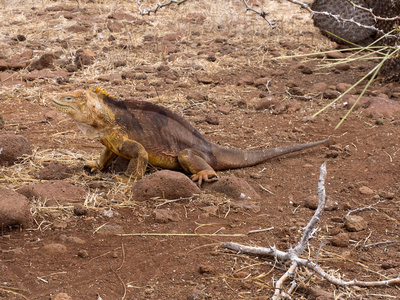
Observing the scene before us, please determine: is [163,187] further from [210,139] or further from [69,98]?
[210,139]

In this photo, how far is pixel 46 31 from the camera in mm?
9906

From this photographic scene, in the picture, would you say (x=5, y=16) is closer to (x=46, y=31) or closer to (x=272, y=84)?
(x=46, y=31)

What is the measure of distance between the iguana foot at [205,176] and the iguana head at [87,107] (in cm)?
90

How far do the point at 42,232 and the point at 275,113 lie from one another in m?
3.66

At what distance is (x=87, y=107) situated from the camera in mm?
4395

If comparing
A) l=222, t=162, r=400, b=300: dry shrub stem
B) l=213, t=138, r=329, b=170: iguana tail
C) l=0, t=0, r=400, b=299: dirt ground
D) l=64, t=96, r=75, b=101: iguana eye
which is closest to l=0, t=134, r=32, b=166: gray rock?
l=0, t=0, r=400, b=299: dirt ground

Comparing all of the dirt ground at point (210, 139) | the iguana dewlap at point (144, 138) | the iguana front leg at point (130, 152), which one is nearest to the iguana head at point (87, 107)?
the iguana dewlap at point (144, 138)

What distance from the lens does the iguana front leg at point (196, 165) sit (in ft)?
14.8

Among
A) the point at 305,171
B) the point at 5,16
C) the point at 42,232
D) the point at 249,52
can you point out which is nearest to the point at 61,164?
the point at 42,232

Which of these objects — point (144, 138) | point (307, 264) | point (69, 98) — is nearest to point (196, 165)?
point (144, 138)

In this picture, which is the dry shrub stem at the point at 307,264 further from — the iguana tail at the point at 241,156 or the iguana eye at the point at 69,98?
the iguana eye at the point at 69,98

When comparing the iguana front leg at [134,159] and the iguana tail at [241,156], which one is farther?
the iguana tail at [241,156]

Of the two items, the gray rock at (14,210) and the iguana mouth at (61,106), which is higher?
the iguana mouth at (61,106)

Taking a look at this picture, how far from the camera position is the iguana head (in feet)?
14.3
